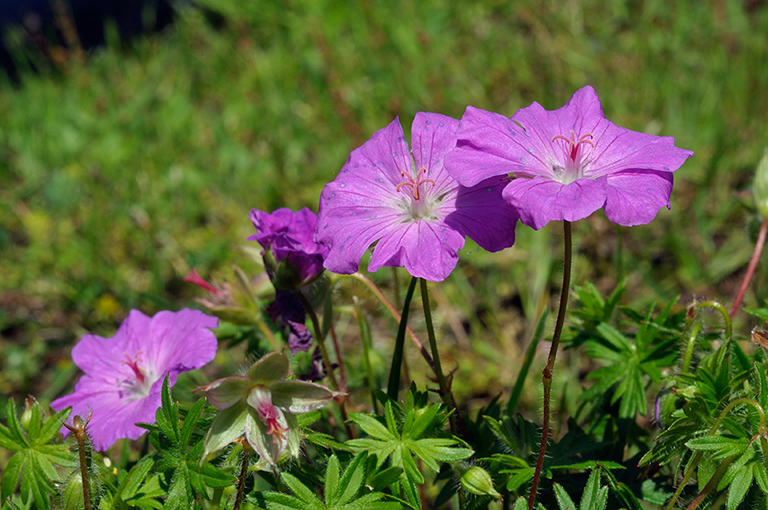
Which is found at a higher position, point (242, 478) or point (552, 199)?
point (552, 199)

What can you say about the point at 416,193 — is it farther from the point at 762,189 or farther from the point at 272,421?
the point at 762,189

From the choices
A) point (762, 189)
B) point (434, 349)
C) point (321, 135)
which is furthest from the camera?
point (321, 135)

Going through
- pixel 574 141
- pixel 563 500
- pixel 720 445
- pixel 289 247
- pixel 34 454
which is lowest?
pixel 563 500

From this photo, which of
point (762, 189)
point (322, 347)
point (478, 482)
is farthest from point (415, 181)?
point (762, 189)

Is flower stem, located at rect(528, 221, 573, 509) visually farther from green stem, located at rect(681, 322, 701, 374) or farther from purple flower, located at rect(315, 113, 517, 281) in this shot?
green stem, located at rect(681, 322, 701, 374)

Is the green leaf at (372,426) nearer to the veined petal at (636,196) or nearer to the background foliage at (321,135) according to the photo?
the veined petal at (636,196)

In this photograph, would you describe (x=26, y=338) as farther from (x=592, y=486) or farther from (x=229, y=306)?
(x=592, y=486)
